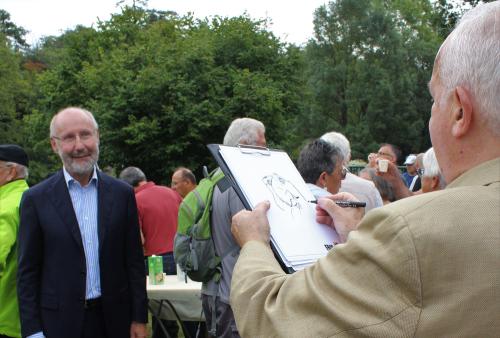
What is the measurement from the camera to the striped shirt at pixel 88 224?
11.4 ft

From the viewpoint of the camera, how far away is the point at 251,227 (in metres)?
1.70

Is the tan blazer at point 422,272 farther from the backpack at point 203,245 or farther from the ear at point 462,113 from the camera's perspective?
the backpack at point 203,245

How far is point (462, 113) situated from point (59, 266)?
2718 millimetres

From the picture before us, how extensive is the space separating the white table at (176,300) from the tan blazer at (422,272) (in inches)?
166

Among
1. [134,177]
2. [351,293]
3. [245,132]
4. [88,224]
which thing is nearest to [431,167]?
[245,132]

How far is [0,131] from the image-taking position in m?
36.0

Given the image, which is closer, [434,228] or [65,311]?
[434,228]

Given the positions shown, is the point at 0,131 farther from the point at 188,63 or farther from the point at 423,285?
the point at 423,285

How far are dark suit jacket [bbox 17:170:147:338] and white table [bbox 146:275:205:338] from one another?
1.71m

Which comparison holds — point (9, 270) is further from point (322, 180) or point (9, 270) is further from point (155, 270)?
point (322, 180)

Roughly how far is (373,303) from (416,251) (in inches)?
5.2

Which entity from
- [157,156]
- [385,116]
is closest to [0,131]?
[157,156]

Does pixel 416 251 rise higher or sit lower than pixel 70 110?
lower

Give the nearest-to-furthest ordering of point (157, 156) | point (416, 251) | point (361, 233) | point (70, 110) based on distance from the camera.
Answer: point (416, 251) < point (361, 233) < point (70, 110) < point (157, 156)
